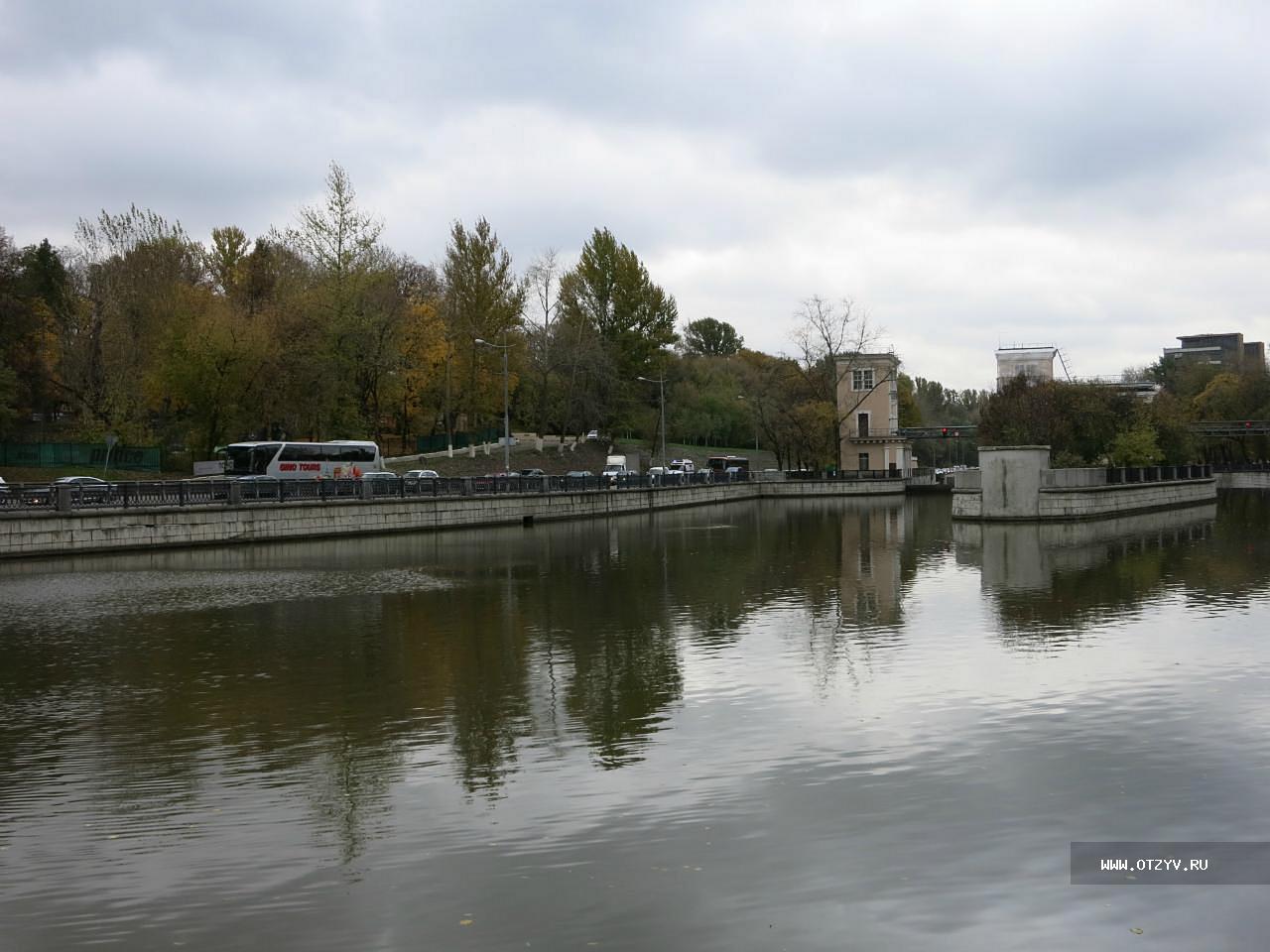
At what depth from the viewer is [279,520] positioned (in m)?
37.8

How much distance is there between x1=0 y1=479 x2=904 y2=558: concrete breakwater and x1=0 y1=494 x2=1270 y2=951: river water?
1089 cm

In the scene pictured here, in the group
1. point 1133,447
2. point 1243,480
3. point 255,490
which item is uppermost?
point 1133,447

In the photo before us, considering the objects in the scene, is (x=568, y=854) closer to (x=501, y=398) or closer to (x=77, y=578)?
(x=77, y=578)

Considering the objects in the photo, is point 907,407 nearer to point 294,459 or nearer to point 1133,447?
point 1133,447

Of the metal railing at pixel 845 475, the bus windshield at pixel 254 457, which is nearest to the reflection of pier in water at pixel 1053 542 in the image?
the bus windshield at pixel 254 457

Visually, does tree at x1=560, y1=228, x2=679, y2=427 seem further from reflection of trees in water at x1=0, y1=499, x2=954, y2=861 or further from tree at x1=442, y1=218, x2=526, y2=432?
reflection of trees in water at x1=0, y1=499, x2=954, y2=861

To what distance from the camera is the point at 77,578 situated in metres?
26.1

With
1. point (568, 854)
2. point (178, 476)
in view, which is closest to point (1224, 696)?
point (568, 854)

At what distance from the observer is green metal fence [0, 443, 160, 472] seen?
2331 inches

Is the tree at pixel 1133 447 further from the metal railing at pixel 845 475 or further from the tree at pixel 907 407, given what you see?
the tree at pixel 907 407

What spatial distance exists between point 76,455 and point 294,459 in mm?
16096

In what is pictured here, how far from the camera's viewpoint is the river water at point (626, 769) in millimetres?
6594

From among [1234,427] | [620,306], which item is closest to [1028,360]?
[1234,427]

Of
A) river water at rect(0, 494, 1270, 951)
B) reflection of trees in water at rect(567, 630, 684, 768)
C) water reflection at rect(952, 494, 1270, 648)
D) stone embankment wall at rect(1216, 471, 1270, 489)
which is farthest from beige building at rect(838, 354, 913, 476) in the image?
reflection of trees in water at rect(567, 630, 684, 768)
